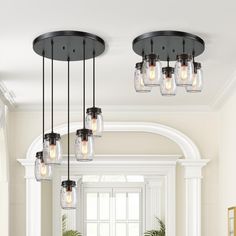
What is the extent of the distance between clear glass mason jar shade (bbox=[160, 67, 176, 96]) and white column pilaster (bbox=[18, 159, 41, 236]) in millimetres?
3233

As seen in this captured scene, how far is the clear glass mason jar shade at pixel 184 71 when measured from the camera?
4117mm

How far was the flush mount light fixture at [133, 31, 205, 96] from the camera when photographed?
411 centimetres

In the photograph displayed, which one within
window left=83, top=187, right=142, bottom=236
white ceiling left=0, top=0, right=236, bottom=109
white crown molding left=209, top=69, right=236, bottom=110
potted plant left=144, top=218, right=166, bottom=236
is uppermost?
white ceiling left=0, top=0, right=236, bottom=109

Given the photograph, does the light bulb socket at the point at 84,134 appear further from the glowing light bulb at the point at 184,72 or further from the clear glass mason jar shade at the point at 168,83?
the glowing light bulb at the point at 184,72

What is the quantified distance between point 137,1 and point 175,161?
4.61 meters

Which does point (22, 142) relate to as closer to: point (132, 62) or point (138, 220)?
point (132, 62)

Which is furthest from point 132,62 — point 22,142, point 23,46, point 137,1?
point 22,142

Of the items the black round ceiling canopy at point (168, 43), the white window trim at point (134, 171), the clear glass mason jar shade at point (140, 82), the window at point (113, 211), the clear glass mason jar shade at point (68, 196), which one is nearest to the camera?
the clear glass mason jar shade at point (140, 82)

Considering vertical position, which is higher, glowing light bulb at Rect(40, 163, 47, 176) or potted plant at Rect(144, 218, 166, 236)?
glowing light bulb at Rect(40, 163, 47, 176)

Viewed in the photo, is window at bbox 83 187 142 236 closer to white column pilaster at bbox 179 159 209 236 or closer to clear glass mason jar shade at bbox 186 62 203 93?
white column pilaster at bbox 179 159 209 236

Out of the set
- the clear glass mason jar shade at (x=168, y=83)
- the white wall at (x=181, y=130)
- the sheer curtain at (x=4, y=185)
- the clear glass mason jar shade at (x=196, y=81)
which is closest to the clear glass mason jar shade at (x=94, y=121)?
the clear glass mason jar shade at (x=168, y=83)

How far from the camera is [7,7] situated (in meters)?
3.85

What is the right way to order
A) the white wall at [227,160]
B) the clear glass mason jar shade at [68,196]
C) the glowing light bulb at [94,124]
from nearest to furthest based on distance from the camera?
the glowing light bulb at [94,124] → the clear glass mason jar shade at [68,196] → the white wall at [227,160]

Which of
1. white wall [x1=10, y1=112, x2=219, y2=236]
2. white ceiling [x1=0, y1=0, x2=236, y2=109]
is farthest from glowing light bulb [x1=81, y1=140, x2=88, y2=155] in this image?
white wall [x1=10, y1=112, x2=219, y2=236]
